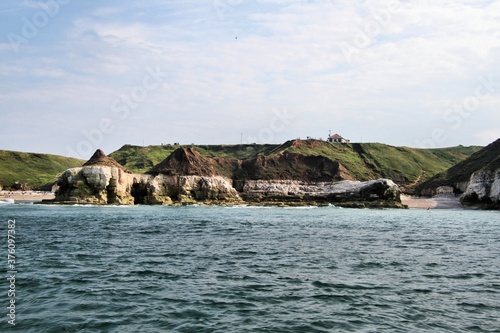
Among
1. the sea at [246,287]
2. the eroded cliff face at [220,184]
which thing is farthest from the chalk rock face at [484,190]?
the sea at [246,287]

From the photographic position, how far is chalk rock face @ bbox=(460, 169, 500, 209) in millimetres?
103062

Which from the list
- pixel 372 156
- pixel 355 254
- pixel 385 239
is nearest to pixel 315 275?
pixel 355 254

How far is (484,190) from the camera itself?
107 metres

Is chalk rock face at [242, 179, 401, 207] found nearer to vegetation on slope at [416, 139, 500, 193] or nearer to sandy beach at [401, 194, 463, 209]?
sandy beach at [401, 194, 463, 209]

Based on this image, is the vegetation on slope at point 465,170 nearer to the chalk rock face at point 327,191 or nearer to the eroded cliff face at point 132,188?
the chalk rock face at point 327,191

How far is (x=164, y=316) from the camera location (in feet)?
47.6

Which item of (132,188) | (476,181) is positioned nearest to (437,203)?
(476,181)

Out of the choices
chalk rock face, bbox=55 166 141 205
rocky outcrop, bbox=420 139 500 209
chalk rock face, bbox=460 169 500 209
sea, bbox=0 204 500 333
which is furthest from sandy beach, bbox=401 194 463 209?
sea, bbox=0 204 500 333

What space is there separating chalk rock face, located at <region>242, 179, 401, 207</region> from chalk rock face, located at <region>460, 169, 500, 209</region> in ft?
57.7

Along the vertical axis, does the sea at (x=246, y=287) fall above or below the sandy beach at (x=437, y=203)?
below

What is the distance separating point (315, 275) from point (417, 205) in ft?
354

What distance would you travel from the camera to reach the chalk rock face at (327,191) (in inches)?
4594

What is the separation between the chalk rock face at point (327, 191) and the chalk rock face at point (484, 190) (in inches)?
693

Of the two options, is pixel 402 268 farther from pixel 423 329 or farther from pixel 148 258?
pixel 148 258
